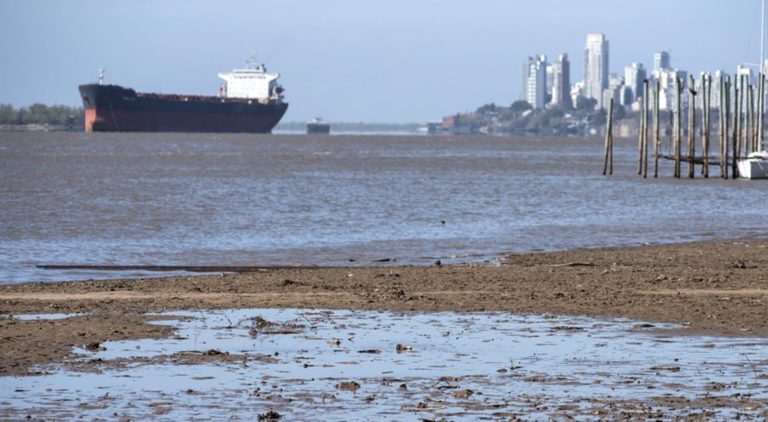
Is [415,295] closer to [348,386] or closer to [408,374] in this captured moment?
[408,374]

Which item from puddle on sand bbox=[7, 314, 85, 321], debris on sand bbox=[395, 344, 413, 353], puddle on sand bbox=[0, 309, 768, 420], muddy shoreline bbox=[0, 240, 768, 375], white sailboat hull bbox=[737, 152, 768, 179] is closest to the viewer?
puddle on sand bbox=[0, 309, 768, 420]

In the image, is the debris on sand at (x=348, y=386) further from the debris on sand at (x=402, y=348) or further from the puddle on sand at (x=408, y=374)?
the debris on sand at (x=402, y=348)

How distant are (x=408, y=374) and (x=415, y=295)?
596cm

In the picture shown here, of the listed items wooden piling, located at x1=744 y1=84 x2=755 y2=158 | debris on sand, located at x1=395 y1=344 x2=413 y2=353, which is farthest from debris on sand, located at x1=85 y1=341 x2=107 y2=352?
wooden piling, located at x1=744 y1=84 x2=755 y2=158

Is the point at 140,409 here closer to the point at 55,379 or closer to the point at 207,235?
the point at 55,379

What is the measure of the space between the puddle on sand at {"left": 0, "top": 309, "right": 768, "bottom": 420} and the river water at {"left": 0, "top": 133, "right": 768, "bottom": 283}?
9643mm

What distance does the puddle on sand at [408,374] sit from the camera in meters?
10.8

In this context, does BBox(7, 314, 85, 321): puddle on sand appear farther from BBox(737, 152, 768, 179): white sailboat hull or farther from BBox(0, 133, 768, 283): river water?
BBox(737, 152, 768, 179): white sailboat hull

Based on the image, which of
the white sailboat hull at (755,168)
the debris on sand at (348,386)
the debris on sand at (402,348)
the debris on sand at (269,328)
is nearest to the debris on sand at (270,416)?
the debris on sand at (348,386)

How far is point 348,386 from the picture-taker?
11742mm

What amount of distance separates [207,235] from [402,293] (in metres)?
17.1

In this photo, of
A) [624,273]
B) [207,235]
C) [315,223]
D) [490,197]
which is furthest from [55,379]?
[490,197]

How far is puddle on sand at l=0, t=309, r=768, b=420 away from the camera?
10836 millimetres

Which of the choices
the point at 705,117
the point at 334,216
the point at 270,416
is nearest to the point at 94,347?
the point at 270,416
